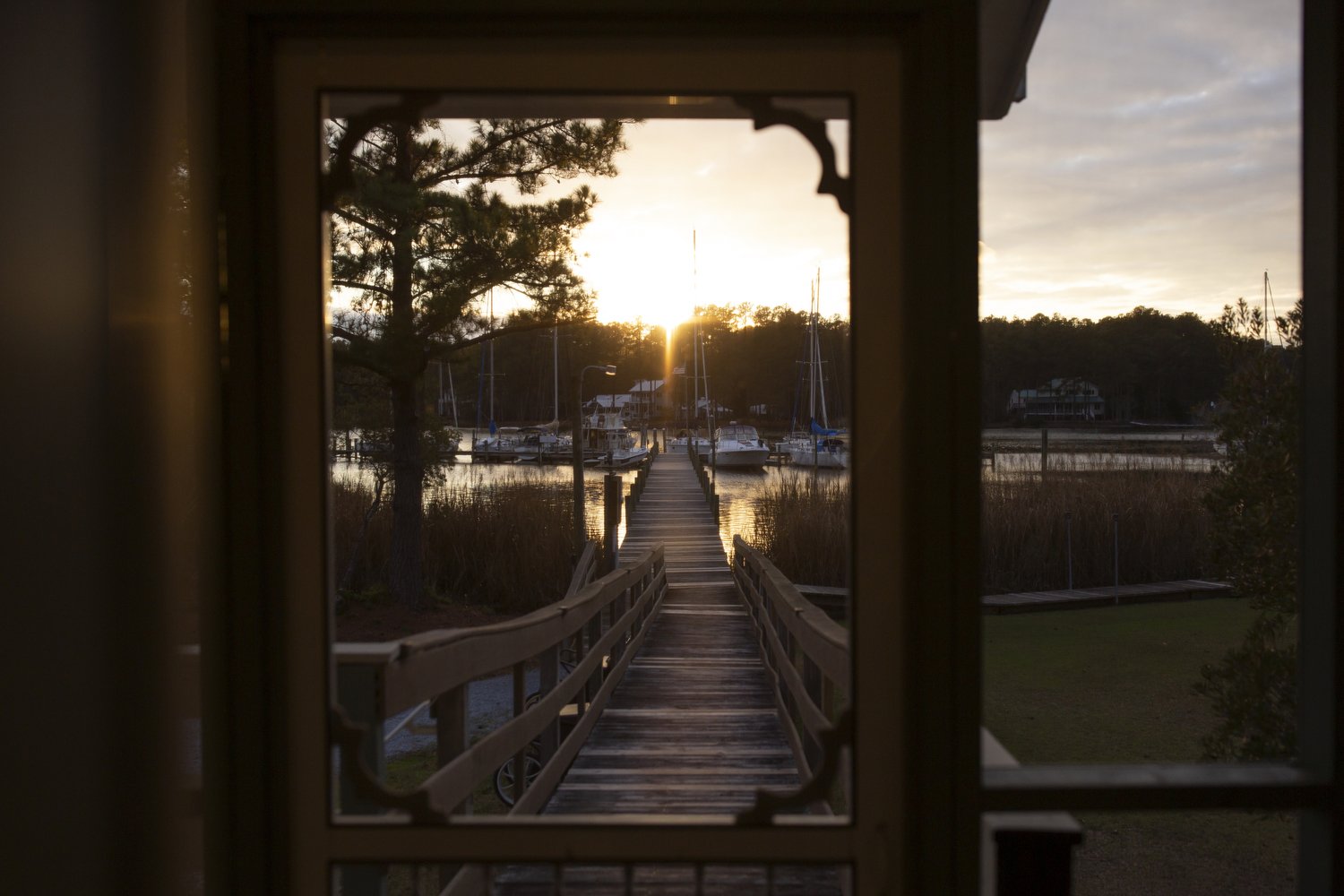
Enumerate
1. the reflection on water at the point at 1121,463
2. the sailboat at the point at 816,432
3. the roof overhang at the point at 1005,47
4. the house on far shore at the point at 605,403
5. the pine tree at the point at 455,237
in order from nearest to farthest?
the roof overhang at the point at 1005,47, the pine tree at the point at 455,237, the reflection on water at the point at 1121,463, the sailboat at the point at 816,432, the house on far shore at the point at 605,403

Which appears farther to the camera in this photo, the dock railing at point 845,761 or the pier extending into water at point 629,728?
the pier extending into water at point 629,728

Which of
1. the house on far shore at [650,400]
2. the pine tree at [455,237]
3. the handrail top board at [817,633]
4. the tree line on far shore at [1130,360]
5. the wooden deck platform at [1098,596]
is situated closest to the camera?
the handrail top board at [817,633]

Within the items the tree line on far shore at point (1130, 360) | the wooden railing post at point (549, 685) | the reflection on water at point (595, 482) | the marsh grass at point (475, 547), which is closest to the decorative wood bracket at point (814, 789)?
the wooden railing post at point (549, 685)

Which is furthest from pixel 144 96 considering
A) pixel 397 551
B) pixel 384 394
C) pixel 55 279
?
pixel 384 394

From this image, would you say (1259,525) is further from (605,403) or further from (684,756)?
(605,403)

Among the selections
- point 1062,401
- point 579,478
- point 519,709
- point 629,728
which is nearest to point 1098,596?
point 1062,401

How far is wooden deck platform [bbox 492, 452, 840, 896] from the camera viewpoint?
2738 millimetres

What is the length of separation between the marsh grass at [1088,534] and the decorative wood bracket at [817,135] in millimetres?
10492

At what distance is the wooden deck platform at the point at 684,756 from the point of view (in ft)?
8.98

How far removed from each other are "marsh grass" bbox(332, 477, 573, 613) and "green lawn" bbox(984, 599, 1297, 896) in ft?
18.2

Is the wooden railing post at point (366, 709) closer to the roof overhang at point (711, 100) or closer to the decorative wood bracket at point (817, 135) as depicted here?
the roof overhang at point (711, 100)

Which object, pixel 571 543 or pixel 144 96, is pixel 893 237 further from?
pixel 571 543

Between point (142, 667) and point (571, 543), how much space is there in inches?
430

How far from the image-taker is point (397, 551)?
11141 mm
